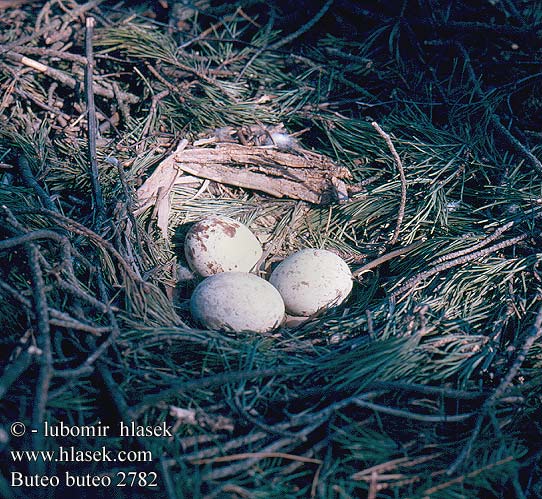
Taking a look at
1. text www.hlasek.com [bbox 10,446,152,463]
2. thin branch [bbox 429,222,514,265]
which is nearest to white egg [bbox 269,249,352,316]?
thin branch [bbox 429,222,514,265]

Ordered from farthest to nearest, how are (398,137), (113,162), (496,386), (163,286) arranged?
(398,137)
(113,162)
(163,286)
(496,386)

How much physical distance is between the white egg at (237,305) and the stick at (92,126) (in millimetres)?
504

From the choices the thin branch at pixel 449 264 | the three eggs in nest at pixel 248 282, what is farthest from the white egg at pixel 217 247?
the thin branch at pixel 449 264

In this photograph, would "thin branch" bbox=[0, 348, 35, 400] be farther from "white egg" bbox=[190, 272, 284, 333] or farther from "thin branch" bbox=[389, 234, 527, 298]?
"thin branch" bbox=[389, 234, 527, 298]

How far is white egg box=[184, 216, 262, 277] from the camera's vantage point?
2.08 m

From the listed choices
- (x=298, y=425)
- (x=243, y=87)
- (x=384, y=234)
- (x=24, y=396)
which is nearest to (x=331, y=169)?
(x=384, y=234)

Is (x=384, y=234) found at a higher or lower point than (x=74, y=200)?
lower

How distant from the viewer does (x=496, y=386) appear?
157 cm

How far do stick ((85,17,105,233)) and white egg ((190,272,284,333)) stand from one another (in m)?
0.50

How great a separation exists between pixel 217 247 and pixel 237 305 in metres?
0.33

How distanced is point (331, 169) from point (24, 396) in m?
1.54

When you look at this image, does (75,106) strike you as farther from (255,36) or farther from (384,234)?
(384,234)

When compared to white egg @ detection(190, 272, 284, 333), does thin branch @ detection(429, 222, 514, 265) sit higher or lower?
higher

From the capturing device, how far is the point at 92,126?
7.36 ft
